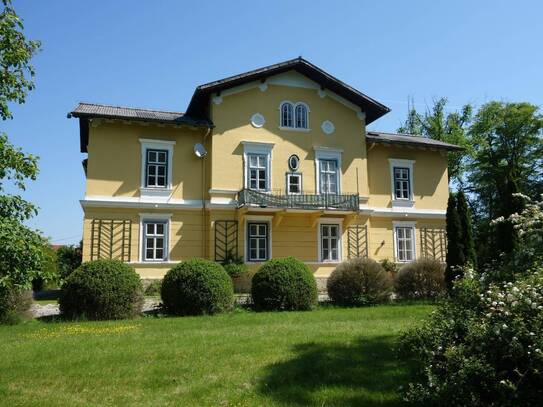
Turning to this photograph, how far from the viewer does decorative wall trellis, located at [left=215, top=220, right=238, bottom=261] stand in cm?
2170

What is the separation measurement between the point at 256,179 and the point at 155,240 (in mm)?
5336

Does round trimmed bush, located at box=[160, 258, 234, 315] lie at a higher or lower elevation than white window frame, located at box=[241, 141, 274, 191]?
lower

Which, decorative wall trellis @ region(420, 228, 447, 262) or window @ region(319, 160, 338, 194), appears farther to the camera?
decorative wall trellis @ region(420, 228, 447, 262)

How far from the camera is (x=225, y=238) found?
71.7 feet

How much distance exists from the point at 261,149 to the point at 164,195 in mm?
4961

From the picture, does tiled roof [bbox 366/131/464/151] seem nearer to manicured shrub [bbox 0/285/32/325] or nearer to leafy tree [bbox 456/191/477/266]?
leafy tree [bbox 456/191/477/266]

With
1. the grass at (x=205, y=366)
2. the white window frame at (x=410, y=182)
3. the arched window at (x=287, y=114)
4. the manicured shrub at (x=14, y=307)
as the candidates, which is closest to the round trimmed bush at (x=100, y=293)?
the manicured shrub at (x=14, y=307)

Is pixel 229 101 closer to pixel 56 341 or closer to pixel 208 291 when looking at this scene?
pixel 208 291

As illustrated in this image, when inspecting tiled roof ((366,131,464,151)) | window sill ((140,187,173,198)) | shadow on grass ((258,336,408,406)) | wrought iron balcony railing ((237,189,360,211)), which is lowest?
shadow on grass ((258,336,408,406))

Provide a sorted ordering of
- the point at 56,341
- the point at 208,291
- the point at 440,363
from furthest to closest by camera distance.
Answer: the point at 208,291
the point at 56,341
the point at 440,363

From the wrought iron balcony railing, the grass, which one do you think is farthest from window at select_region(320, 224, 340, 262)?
the grass

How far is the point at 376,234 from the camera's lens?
24.8m

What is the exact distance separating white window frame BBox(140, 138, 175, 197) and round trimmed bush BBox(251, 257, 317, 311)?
8.26m

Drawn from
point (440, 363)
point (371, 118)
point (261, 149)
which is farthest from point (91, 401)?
point (371, 118)
